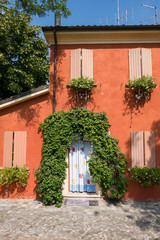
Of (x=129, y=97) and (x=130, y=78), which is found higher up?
(x=130, y=78)

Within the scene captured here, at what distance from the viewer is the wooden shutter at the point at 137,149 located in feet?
17.9

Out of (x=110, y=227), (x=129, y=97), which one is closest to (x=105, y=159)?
(x=110, y=227)

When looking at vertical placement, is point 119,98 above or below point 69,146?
above

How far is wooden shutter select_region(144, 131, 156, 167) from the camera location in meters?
5.43

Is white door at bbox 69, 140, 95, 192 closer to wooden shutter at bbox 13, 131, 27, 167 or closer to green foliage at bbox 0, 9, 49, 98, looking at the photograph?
wooden shutter at bbox 13, 131, 27, 167

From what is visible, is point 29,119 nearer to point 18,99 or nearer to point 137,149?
point 18,99

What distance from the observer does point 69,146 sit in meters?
5.33

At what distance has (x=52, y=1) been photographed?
6.13 meters

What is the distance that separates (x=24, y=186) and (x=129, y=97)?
16.5 ft

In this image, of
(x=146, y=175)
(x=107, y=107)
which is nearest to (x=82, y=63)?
(x=107, y=107)

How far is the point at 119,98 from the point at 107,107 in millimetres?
568

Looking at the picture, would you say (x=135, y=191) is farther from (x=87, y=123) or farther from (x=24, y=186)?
(x=24, y=186)

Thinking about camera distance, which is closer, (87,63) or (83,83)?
(83,83)

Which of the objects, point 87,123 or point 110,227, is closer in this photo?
point 110,227
